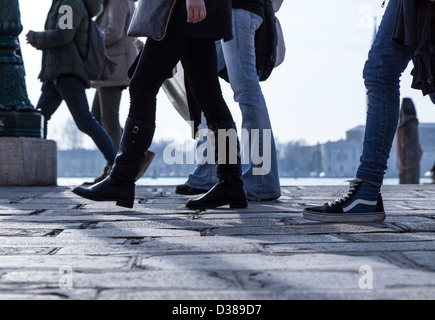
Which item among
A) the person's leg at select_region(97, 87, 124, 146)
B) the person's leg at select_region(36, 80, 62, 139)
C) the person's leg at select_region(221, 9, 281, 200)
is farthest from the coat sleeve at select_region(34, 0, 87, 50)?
the person's leg at select_region(221, 9, 281, 200)

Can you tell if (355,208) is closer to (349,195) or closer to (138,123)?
(349,195)

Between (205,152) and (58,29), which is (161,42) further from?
(58,29)

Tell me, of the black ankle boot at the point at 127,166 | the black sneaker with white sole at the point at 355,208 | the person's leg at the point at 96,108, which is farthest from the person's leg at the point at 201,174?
the person's leg at the point at 96,108

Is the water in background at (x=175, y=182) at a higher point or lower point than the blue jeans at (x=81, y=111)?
lower

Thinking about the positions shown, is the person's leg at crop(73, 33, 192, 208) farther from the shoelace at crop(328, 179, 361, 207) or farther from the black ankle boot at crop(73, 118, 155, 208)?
the shoelace at crop(328, 179, 361, 207)

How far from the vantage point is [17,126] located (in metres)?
6.62

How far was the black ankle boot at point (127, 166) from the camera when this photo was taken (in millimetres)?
3355

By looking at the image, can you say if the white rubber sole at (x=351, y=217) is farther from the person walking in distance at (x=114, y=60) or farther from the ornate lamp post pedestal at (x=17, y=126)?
the ornate lamp post pedestal at (x=17, y=126)

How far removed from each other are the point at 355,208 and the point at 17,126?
453 cm

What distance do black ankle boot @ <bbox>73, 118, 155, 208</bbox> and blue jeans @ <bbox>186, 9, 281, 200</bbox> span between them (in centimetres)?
91

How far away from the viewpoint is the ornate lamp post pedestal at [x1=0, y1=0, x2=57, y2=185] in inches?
Answer: 251

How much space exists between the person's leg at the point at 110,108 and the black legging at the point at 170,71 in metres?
3.13

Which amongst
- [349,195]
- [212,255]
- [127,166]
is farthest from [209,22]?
[212,255]

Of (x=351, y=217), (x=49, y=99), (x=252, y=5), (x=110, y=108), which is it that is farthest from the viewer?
(x=110, y=108)
